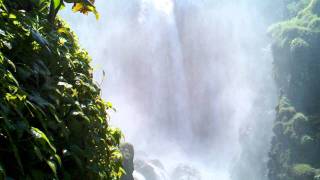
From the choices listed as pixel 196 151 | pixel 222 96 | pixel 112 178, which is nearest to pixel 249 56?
pixel 222 96

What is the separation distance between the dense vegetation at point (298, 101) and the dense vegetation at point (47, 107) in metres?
43.8

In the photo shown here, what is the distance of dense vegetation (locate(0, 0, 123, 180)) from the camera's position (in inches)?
102

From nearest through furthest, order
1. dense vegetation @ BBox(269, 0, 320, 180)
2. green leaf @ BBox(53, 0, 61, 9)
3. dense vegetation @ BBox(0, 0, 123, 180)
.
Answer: dense vegetation @ BBox(0, 0, 123, 180)
green leaf @ BBox(53, 0, 61, 9)
dense vegetation @ BBox(269, 0, 320, 180)

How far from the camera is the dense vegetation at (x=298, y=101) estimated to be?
50.0m

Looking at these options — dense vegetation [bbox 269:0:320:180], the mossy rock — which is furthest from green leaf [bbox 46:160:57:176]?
the mossy rock

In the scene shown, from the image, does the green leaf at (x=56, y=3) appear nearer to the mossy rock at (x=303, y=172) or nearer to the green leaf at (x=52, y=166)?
the green leaf at (x=52, y=166)

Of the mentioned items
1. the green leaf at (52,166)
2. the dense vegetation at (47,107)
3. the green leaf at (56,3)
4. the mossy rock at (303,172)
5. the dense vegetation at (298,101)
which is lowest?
the green leaf at (52,166)

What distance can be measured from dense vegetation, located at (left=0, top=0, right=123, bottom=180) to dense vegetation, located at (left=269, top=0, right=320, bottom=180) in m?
43.8

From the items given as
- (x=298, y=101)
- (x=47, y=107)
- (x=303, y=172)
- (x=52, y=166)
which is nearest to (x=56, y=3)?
(x=47, y=107)

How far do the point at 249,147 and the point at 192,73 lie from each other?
20496mm

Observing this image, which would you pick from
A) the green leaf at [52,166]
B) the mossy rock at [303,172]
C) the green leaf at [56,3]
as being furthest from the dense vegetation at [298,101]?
the green leaf at [52,166]

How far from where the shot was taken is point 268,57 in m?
84.4

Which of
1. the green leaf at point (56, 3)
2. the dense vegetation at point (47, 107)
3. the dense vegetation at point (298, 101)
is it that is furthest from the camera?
the dense vegetation at point (298, 101)

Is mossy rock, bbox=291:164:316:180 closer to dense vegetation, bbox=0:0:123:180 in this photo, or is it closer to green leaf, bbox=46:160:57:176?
dense vegetation, bbox=0:0:123:180
